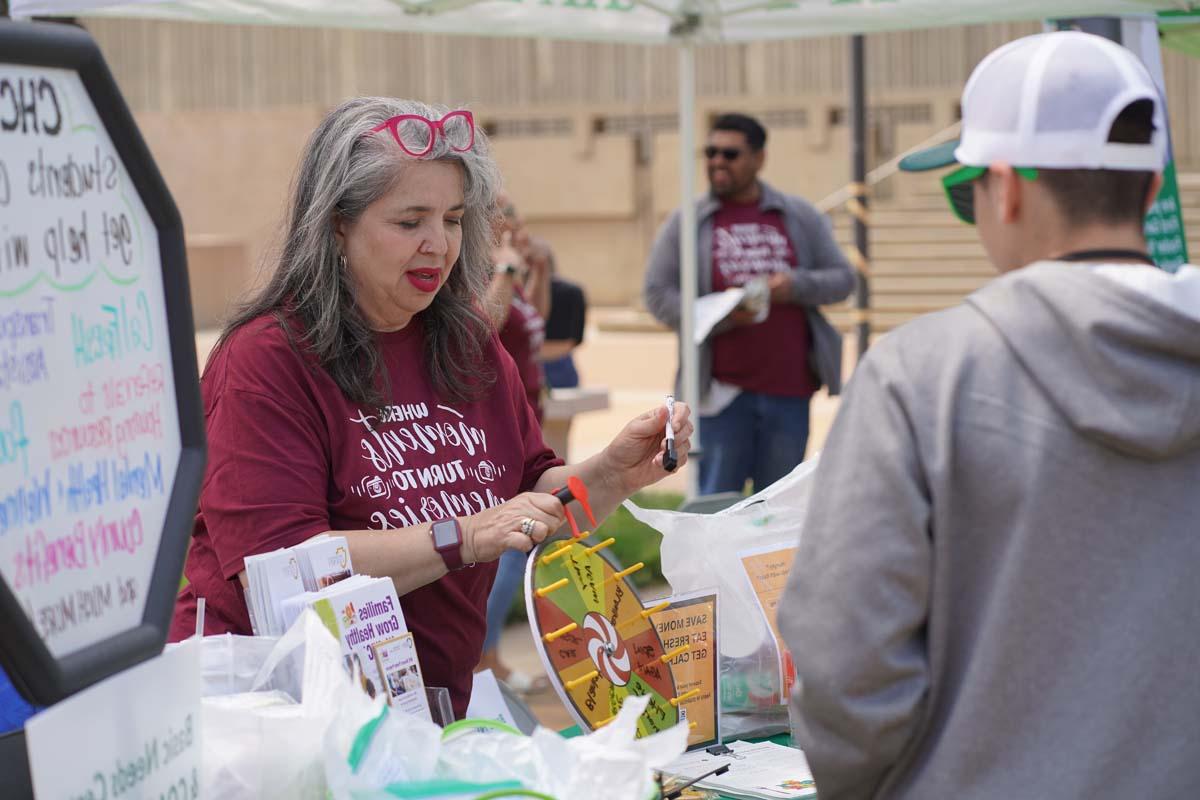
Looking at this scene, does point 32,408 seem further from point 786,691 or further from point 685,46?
point 685,46

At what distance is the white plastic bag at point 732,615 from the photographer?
2.40m

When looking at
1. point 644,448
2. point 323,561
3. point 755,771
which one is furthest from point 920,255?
point 323,561

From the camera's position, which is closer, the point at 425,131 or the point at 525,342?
the point at 425,131

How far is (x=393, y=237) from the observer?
2.25 meters

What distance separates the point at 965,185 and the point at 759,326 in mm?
4025

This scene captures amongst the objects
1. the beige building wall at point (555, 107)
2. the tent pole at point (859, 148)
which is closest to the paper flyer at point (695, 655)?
the tent pole at point (859, 148)

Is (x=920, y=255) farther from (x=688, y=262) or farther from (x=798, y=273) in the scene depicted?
(x=688, y=262)

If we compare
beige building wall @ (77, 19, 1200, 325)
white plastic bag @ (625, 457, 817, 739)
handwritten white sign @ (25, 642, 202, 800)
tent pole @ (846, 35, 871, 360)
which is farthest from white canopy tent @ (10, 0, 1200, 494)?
beige building wall @ (77, 19, 1200, 325)

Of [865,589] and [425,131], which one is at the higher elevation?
[425,131]

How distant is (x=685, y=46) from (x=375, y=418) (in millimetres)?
3207

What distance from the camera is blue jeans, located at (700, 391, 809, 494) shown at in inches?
218

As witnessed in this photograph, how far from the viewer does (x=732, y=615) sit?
2.44 m

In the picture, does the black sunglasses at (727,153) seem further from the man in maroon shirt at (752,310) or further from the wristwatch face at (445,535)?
the wristwatch face at (445,535)

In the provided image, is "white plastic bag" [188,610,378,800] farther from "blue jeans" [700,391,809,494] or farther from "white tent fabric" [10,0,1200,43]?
"blue jeans" [700,391,809,494]
